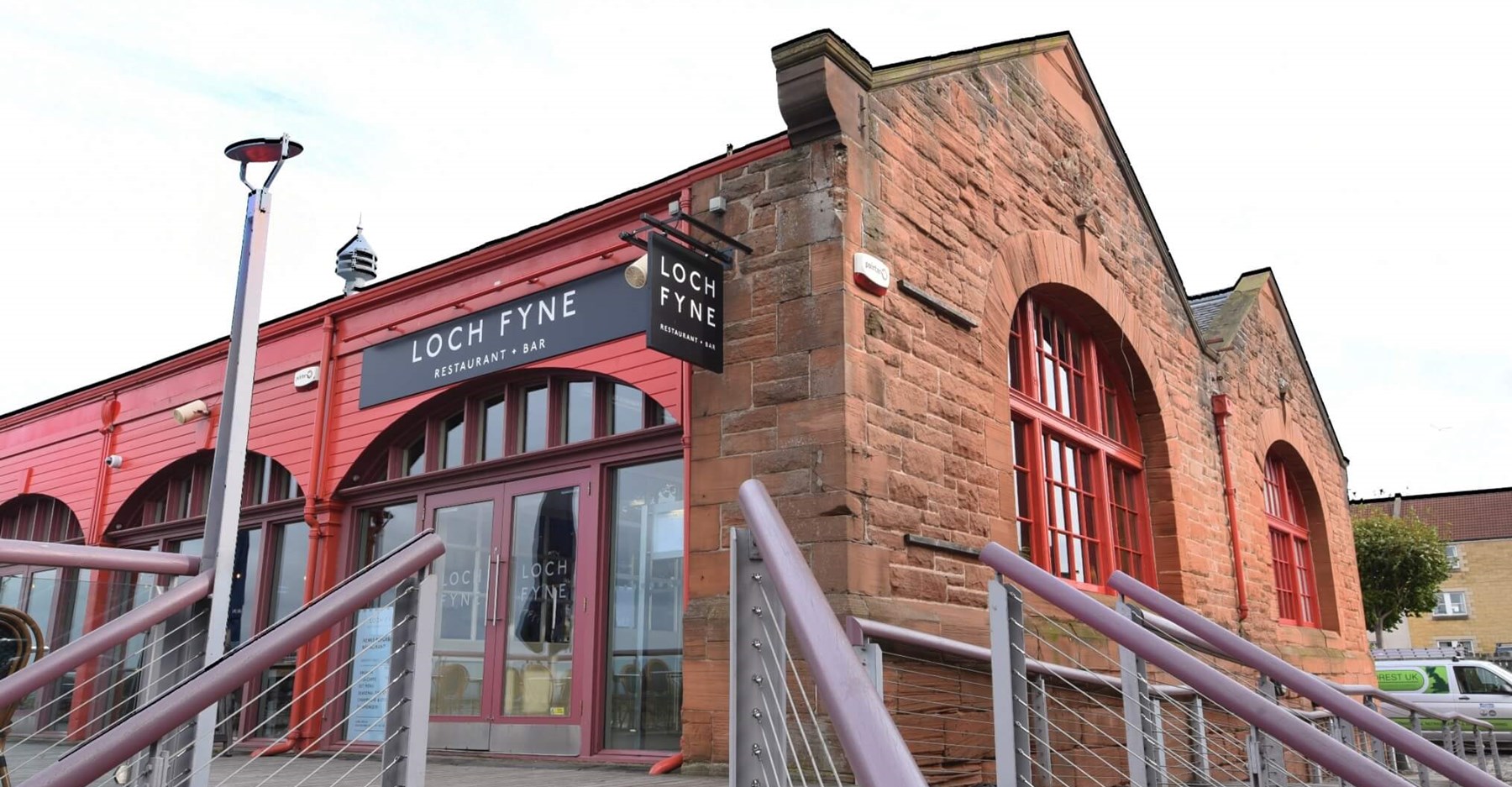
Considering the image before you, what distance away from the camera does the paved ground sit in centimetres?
595

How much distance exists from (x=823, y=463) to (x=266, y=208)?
322 centimetres

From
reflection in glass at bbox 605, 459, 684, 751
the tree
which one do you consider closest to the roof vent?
reflection in glass at bbox 605, 459, 684, 751

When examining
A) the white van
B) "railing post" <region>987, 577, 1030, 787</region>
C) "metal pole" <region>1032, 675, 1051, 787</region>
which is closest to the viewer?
"railing post" <region>987, 577, 1030, 787</region>

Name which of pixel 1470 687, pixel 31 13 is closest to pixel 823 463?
pixel 31 13

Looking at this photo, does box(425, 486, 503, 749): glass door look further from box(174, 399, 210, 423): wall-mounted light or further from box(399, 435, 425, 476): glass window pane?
box(174, 399, 210, 423): wall-mounted light

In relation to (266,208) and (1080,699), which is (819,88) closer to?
(266,208)

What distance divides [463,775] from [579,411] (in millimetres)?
2716

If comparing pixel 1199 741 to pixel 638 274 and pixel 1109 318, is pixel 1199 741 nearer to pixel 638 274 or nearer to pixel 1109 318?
pixel 638 274

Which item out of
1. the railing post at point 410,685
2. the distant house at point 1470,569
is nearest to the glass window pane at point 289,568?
the railing post at point 410,685

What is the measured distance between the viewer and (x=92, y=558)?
145 inches

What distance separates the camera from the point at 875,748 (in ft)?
6.21

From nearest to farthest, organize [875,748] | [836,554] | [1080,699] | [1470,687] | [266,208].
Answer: [875,748], [266,208], [836,554], [1080,699], [1470,687]

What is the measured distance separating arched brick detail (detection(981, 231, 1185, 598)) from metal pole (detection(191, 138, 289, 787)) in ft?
16.3

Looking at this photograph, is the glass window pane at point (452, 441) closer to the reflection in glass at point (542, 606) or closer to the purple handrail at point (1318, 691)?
the reflection in glass at point (542, 606)
